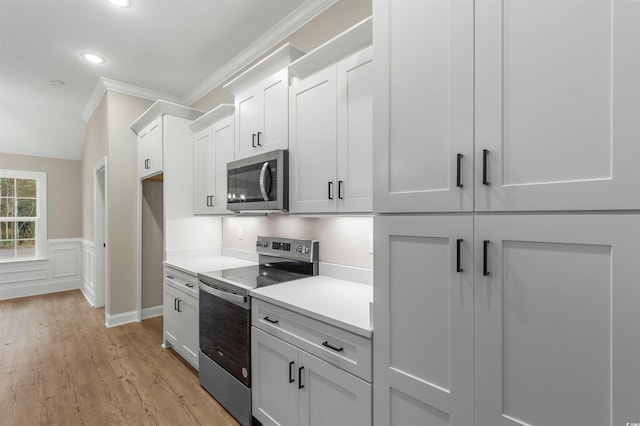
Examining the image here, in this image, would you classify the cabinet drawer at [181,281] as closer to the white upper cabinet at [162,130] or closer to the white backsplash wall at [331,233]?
the white backsplash wall at [331,233]

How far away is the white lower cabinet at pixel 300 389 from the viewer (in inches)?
53.0

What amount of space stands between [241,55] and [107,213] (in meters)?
2.51

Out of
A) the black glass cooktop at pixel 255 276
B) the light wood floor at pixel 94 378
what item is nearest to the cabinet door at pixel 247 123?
the black glass cooktop at pixel 255 276

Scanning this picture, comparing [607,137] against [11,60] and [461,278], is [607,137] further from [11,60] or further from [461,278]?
[11,60]

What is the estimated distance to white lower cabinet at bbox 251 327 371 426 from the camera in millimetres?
1346

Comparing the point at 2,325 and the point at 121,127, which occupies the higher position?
the point at 121,127

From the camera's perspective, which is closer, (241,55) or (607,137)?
(607,137)

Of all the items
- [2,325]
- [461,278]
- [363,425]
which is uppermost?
[461,278]

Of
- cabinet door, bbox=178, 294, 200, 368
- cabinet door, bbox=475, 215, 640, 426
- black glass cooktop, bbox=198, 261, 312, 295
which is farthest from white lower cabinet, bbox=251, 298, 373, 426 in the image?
cabinet door, bbox=178, 294, 200, 368

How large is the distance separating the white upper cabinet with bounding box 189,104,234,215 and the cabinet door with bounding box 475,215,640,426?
2.28 m

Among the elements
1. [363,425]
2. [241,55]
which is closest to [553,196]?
[363,425]

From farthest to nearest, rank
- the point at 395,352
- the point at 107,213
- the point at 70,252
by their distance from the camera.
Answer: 1. the point at 70,252
2. the point at 107,213
3. the point at 395,352

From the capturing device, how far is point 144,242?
395 centimetres

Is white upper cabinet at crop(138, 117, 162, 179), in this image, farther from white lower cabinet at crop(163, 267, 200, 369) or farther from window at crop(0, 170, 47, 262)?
window at crop(0, 170, 47, 262)
